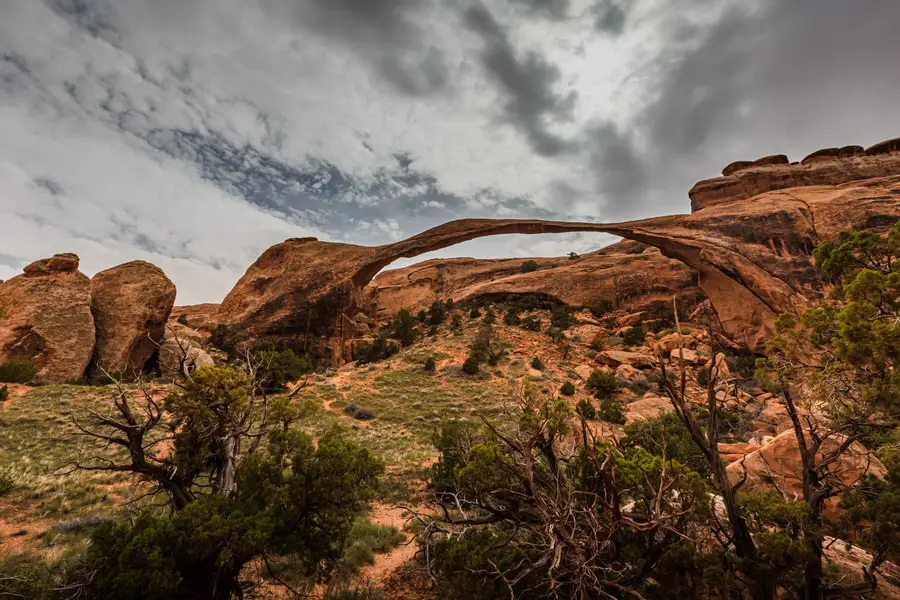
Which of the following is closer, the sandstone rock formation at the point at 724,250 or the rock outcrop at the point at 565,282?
the sandstone rock formation at the point at 724,250

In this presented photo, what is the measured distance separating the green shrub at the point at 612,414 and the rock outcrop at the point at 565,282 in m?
16.5

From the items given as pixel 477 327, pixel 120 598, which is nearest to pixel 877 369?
pixel 120 598

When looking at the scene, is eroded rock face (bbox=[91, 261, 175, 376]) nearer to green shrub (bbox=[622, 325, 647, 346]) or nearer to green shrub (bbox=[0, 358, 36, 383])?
green shrub (bbox=[0, 358, 36, 383])

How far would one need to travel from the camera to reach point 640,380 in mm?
19844

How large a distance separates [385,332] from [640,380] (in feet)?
68.3

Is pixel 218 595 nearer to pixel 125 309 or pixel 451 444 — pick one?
pixel 451 444

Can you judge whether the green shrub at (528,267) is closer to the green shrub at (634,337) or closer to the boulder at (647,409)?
the green shrub at (634,337)

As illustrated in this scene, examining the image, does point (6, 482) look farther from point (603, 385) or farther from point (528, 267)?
point (528, 267)

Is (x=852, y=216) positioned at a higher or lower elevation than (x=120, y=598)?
higher

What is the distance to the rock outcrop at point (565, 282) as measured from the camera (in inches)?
1178

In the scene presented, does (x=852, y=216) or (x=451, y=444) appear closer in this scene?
(x=451, y=444)

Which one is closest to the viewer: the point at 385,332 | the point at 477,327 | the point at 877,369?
the point at 877,369

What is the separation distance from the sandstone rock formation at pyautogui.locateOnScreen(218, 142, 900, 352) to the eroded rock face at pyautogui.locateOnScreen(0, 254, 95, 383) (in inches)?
272

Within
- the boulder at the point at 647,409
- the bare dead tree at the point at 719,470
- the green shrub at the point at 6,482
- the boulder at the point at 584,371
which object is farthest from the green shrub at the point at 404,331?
the bare dead tree at the point at 719,470
